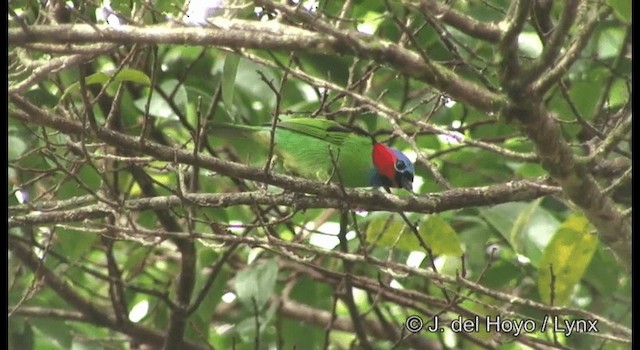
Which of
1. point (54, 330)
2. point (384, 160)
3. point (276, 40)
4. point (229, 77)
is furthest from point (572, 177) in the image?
point (54, 330)

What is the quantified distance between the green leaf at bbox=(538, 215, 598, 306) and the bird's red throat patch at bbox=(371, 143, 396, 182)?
2.06ft

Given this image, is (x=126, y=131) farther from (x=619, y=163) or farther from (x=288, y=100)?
(x=619, y=163)

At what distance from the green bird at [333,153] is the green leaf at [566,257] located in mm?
578

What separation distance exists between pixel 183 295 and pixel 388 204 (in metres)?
1.14

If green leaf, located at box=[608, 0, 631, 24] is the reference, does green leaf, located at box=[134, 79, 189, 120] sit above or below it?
below

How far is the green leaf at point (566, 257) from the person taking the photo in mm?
2951

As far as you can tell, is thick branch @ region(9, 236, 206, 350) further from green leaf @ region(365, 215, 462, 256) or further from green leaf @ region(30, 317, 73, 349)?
green leaf @ region(365, 215, 462, 256)

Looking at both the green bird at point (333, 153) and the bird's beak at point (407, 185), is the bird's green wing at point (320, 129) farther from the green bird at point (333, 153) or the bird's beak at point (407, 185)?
the bird's beak at point (407, 185)

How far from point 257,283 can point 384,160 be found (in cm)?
66

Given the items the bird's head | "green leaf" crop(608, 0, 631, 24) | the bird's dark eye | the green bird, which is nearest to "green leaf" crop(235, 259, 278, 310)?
the green bird

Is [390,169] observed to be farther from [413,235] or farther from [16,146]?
[16,146]

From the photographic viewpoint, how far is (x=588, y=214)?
258 centimetres

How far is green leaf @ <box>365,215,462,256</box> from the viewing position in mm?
3043

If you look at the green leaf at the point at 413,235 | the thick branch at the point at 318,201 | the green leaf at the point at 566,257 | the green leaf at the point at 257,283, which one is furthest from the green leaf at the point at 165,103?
the green leaf at the point at 566,257
